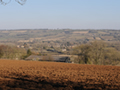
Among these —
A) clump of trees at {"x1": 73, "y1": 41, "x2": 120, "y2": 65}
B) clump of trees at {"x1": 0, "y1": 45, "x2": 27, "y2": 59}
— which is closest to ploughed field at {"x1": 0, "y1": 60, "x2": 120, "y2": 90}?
clump of trees at {"x1": 73, "y1": 41, "x2": 120, "y2": 65}

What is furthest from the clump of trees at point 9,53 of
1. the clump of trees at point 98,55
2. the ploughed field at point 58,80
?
the ploughed field at point 58,80

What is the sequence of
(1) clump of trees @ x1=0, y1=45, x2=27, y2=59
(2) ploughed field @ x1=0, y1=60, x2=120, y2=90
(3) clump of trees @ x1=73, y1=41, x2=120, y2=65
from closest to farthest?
(2) ploughed field @ x1=0, y1=60, x2=120, y2=90 < (3) clump of trees @ x1=73, y1=41, x2=120, y2=65 < (1) clump of trees @ x1=0, y1=45, x2=27, y2=59

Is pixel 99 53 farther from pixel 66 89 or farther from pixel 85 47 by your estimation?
pixel 66 89

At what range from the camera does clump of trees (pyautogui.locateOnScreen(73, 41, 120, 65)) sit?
51281 millimetres

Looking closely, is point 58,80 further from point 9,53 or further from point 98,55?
point 9,53

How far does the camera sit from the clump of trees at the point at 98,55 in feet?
168

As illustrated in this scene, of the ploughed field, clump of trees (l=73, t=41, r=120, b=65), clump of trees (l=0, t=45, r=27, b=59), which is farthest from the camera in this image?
clump of trees (l=0, t=45, r=27, b=59)

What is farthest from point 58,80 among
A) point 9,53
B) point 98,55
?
point 9,53

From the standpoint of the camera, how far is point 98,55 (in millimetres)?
52281

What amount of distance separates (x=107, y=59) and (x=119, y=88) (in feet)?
137

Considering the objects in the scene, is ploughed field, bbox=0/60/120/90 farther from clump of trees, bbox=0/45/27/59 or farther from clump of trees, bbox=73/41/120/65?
clump of trees, bbox=0/45/27/59

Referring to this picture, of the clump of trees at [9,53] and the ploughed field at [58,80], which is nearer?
the ploughed field at [58,80]

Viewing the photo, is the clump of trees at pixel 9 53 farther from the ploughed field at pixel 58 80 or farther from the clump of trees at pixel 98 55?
the ploughed field at pixel 58 80

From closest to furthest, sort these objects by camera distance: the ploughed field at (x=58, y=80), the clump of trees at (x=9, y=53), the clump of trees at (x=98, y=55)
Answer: the ploughed field at (x=58, y=80)
the clump of trees at (x=98, y=55)
the clump of trees at (x=9, y=53)
